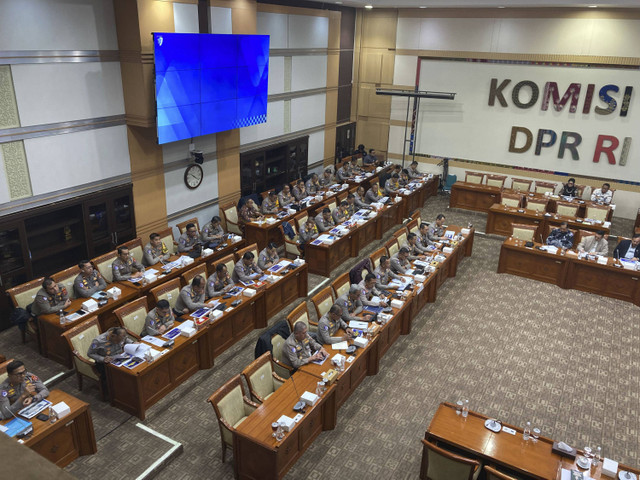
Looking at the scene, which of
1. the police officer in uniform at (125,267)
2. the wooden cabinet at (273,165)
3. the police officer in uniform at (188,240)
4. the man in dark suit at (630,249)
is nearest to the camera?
the police officer in uniform at (125,267)

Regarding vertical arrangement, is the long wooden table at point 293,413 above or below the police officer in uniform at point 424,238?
below

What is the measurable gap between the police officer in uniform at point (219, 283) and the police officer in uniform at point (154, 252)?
5.40ft

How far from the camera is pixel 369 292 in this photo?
9.05 meters

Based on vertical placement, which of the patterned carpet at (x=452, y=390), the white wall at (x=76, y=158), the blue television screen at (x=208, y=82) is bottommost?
the patterned carpet at (x=452, y=390)

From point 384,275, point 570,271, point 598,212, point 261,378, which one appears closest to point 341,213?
point 384,275

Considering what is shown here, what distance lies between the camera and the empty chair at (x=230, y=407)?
6.07 metres

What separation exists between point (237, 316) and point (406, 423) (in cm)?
325

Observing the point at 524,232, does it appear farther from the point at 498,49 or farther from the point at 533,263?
the point at 498,49

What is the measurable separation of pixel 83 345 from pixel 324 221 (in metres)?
6.32

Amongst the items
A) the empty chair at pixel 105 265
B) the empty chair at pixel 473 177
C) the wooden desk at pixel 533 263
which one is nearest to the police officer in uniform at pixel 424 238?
the wooden desk at pixel 533 263

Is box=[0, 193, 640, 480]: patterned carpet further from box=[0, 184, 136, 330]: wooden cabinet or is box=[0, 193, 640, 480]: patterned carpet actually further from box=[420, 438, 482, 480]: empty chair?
box=[0, 184, 136, 330]: wooden cabinet

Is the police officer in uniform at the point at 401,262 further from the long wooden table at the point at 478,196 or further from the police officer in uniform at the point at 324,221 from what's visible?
the long wooden table at the point at 478,196

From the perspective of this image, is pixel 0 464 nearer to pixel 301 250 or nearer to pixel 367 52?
pixel 301 250

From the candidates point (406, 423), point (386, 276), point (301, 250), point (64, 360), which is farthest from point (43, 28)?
point (406, 423)
